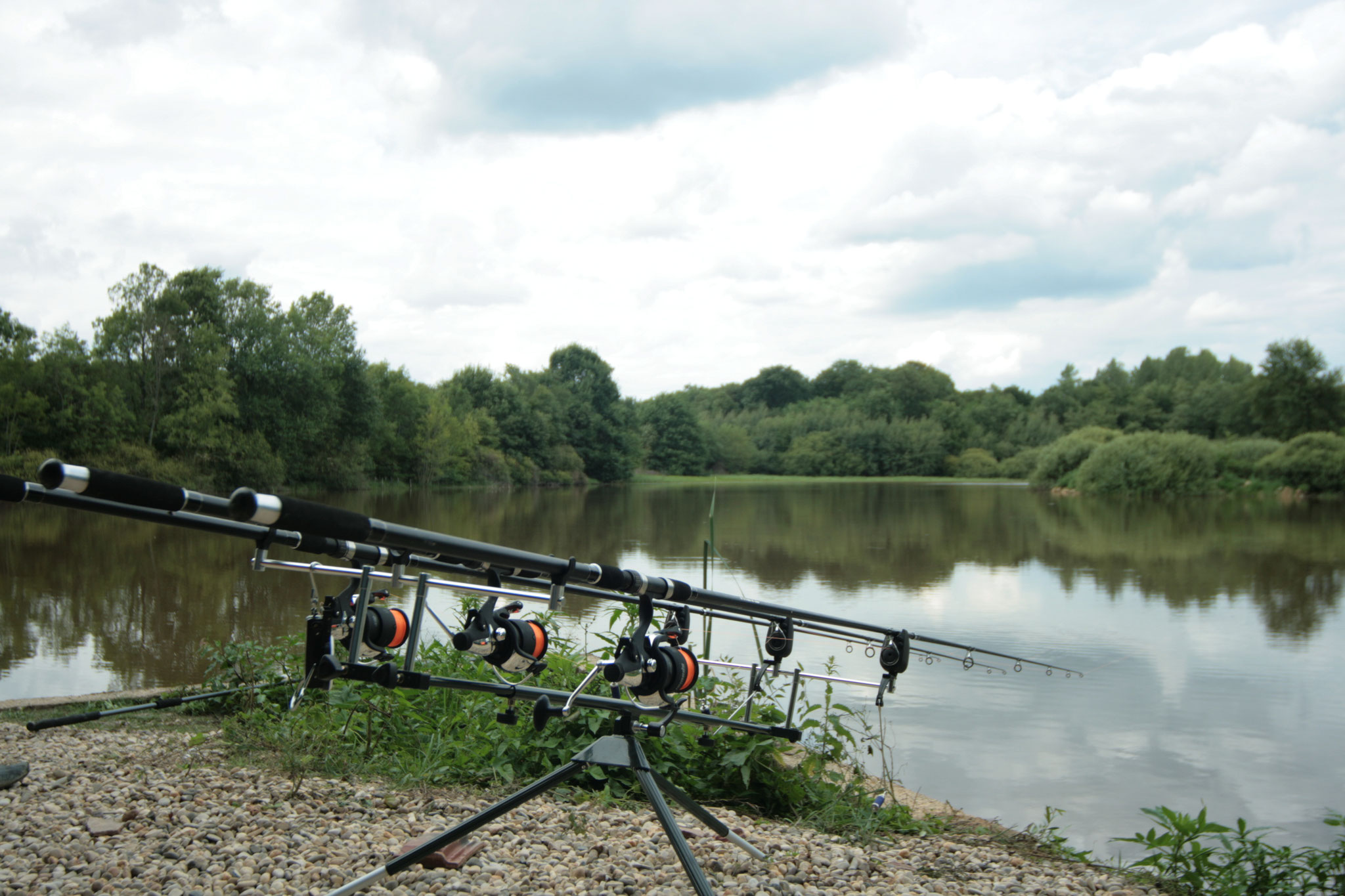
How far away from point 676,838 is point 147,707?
11.4ft

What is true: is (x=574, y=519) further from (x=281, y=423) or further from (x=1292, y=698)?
(x=1292, y=698)

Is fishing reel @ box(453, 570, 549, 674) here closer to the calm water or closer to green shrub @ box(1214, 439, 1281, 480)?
the calm water

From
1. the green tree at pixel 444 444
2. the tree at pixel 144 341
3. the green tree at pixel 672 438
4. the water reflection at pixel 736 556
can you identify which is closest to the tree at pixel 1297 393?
the water reflection at pixel 736 556

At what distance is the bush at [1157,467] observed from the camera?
130 ft

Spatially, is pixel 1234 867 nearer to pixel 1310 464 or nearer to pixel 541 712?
pixel 541 712

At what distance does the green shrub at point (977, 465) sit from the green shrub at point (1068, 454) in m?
23.5

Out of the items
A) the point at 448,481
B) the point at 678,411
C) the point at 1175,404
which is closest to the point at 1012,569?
the point at 448,481

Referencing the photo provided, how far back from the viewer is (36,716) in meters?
5.11

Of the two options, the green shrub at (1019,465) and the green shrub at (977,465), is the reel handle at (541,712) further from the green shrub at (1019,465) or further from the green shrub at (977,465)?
the green shrub at (977,465)

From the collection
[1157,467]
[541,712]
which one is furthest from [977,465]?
[541,712]

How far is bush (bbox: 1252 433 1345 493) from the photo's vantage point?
3753 cm

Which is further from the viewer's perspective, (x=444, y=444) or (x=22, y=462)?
(x=444, y=444)

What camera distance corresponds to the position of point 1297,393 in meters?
46.7

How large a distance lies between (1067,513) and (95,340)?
3265 cm
